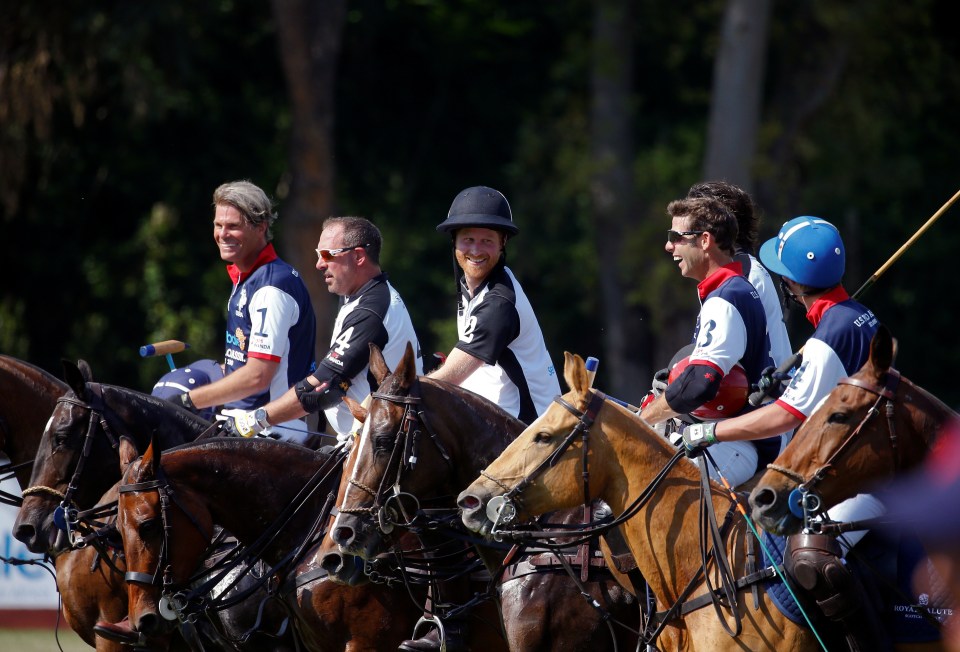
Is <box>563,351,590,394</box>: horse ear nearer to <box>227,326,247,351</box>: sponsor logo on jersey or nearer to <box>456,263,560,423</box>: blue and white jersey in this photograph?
<box>456,263,560,423</box>: blue and white jersey

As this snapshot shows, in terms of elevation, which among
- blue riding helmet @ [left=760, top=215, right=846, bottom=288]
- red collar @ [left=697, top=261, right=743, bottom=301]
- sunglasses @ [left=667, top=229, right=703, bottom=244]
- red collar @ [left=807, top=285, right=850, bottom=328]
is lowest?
red collar @ [left=807, top=285, right=850, bottom=328]

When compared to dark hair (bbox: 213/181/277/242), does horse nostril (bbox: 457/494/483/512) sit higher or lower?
lower

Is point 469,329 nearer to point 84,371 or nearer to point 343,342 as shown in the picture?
point 343,342

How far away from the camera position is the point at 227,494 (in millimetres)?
6609

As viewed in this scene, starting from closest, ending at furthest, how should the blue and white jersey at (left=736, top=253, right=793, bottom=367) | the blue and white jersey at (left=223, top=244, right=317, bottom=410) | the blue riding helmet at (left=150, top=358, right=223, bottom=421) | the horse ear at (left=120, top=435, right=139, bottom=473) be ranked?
the blue and white jersey at (left=736, top=253, right=793, bottom=367)
the horse ear at (left=120, top=435, right=139, bottom=473)
the blue and white jersey at (left=223, top=244, right=317, bottom=410)
the blue riding helmet at (left=150, top=358, right=223, bottom=421)

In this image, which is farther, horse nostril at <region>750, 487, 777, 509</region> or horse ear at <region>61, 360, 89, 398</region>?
horse ear at <region>61, 360, 89, 398</region>

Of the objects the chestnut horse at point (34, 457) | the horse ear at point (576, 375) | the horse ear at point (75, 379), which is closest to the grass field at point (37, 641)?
the chestnut horse at point (34, 457)

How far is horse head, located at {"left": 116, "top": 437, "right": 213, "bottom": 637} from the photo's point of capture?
639 cm

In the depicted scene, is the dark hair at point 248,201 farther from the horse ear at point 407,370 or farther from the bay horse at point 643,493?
the bay horse at point 643,493

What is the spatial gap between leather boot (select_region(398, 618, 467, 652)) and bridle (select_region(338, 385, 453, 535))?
759mm

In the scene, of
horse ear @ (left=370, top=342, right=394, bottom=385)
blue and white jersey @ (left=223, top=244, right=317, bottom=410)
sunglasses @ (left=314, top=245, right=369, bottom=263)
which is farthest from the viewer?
blue and white jersey @ (left=223, top=244, right=317, bottom=410)

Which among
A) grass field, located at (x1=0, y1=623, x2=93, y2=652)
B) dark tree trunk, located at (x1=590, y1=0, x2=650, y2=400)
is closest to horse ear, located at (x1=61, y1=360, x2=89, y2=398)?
grass field, located at (x1=0, y1=623, x2=93, y2=652)

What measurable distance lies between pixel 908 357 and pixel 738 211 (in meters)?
18.7

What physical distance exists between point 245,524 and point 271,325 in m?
1.26
